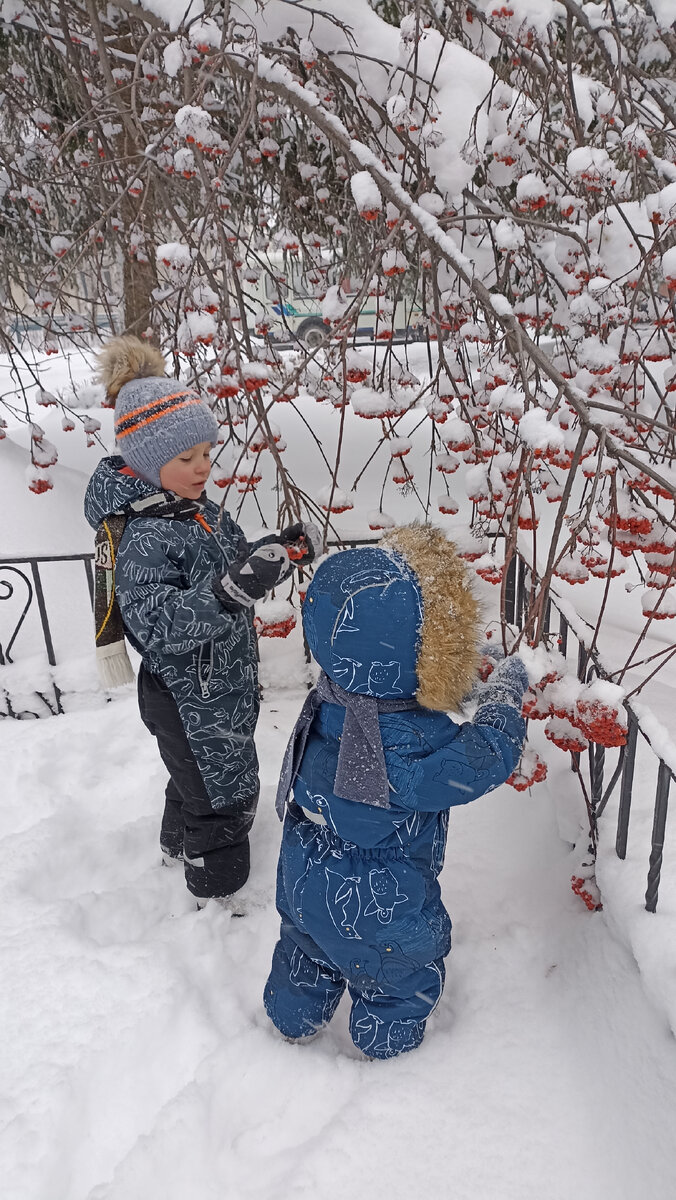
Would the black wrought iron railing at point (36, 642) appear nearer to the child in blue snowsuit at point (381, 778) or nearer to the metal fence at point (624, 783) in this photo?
the child in blue snowsuit at point (381, 778)

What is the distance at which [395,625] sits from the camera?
1.46 meters

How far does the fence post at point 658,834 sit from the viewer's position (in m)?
1.66

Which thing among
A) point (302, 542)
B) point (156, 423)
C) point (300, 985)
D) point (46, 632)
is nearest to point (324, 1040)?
point (300, 985)

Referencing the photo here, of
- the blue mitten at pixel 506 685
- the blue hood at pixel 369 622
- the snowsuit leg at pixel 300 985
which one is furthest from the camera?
the snowsuit leg at pixel 300 985

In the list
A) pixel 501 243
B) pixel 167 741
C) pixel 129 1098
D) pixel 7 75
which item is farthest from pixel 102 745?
pixel 7 75

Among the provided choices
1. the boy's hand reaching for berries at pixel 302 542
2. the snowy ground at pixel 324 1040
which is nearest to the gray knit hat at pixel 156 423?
the boy's hand reaching for berries at pixel 302 542

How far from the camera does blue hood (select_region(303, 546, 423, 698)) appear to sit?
1462mm

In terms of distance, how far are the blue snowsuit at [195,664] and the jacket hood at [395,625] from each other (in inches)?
20.2

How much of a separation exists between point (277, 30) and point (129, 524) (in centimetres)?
218

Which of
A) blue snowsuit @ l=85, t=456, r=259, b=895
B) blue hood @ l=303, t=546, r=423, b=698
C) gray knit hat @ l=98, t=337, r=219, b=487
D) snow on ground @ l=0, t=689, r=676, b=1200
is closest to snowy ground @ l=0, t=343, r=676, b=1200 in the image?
snow on ground @ l=0, t=689, r=676, b=1200

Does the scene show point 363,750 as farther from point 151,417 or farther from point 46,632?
point 46,632

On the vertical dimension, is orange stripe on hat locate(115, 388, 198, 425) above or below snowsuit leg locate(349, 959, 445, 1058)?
above

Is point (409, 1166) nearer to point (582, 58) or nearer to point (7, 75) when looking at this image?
point (582, 58)

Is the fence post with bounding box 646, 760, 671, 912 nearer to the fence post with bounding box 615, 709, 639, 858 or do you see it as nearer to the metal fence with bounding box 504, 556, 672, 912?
the metal fence with bounding box 504, 556, 672, 912
